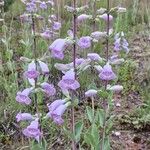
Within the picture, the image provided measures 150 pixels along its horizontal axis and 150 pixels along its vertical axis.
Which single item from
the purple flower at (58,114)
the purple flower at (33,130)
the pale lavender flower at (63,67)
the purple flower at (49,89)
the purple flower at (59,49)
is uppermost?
the purple flower at (59,49)

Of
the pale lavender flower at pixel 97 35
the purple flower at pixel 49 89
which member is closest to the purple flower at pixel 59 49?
the purple flower at pixel 49 89

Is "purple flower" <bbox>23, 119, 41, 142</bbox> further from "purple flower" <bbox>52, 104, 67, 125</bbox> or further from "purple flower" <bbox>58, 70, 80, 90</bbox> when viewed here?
"purple flower" <bbox>58, 70, 80, 90</bbox>

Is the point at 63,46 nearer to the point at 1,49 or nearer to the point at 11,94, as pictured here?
the point at 11,94

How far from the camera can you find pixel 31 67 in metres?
2.38

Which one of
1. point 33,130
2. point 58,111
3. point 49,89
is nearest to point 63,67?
point 49,89

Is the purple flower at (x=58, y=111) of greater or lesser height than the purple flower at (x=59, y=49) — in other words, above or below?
below

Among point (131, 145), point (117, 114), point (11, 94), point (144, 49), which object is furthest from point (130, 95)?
point (144, 49)

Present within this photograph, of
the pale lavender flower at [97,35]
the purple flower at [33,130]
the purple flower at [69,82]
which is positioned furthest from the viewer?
the pale lavender flower at [97,35]

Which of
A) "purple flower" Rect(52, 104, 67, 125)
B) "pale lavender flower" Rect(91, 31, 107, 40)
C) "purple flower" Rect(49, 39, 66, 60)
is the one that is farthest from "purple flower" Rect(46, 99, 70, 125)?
"pale lavender flower" Rect(91, 31, 107, 40)

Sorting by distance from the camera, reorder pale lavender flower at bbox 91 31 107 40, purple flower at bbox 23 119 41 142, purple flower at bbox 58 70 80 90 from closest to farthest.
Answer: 1. purple flower at bbox 58 70 80 90
2. purple flower at bbox 23 119 41 142
3. pale lavender flower at bbox 91 31 107 40

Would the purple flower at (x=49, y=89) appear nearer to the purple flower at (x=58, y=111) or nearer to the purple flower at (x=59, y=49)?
the purple flower at (x=58, y=111)

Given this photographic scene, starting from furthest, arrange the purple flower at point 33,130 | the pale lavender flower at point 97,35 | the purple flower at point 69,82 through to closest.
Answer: the pale lavender flower at point 97,35
the purple flower at point 33,130
the purple flower at point 69,82

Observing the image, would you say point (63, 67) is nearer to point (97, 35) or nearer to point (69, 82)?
point (69, 82)

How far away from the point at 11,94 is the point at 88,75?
794mm
